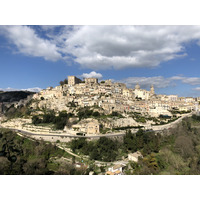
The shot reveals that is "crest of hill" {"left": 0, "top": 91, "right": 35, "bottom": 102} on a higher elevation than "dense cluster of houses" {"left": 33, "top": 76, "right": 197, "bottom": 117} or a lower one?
higher

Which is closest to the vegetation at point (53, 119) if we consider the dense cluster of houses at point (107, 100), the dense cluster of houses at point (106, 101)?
the dense cluster of houses at point (106, 101)

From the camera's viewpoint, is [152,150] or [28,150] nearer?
[152,150]

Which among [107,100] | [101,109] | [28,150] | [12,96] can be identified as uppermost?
[12,96]

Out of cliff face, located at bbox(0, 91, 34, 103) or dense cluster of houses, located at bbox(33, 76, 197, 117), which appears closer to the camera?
dense cluster of houses, located at bbox(33, 76, 197, 117)

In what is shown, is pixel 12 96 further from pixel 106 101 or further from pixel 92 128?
pixel 92 128

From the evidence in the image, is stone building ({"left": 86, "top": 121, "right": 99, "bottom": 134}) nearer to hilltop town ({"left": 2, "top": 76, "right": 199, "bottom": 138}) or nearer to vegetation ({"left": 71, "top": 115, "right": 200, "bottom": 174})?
hilltop town ({"left": 2, "top": 76, "right": 199, "bottom": 138})

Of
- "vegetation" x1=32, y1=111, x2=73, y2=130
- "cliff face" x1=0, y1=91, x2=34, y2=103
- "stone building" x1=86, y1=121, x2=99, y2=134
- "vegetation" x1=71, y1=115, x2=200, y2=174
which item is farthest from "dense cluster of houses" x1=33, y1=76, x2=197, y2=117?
"cliff face" x1=0, y1=91, x2=34, y2=103

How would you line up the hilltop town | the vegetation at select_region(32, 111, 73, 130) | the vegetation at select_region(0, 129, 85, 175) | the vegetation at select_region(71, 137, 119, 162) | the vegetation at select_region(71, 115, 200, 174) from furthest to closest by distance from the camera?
the vegetation at select_region(32, 111, 73, 130) < the hilltop town < the vegetation at select_region(71, 137, 119, 162) < the vegetation at select_region(0, 129, 85, 175) < the vegetation at select_region(71, 115, 200, 174)

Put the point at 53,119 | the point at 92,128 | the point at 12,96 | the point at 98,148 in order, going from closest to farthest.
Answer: the point at 98,148, the point at 92,128, the point at 53,119, the point at 12,96

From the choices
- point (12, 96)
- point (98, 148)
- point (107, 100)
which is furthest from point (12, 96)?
point (98, 148)

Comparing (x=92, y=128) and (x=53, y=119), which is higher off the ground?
(x=53, y=119)

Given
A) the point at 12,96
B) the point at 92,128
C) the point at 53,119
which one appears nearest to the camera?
the point at 92,128
